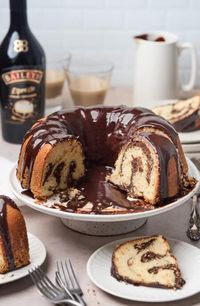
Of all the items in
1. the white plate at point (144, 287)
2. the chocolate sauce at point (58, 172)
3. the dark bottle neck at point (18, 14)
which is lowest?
the white plate at point (144, 287)

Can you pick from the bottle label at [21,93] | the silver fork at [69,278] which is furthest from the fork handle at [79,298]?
the bottle label at [21,93]

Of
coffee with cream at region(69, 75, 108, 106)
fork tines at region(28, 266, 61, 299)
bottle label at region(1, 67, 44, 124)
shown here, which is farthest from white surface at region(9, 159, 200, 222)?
coffee with cream at region(69, 75, 108, 106)

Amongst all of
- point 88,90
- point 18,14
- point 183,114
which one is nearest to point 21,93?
point 18,14

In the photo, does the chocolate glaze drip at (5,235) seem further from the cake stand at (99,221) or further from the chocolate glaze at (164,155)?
the chocolate glaze at (164,155)

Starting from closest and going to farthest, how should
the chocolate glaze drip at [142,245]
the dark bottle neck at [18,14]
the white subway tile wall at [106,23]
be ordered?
1. the chocolate glaze drip at [142,245]
2. the dark bottle neck at [18,14]
3. the white subway tile wall at [106,23]

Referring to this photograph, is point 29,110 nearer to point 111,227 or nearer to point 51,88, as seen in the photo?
point 51,88

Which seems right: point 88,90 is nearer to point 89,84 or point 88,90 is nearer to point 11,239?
point 89,84
